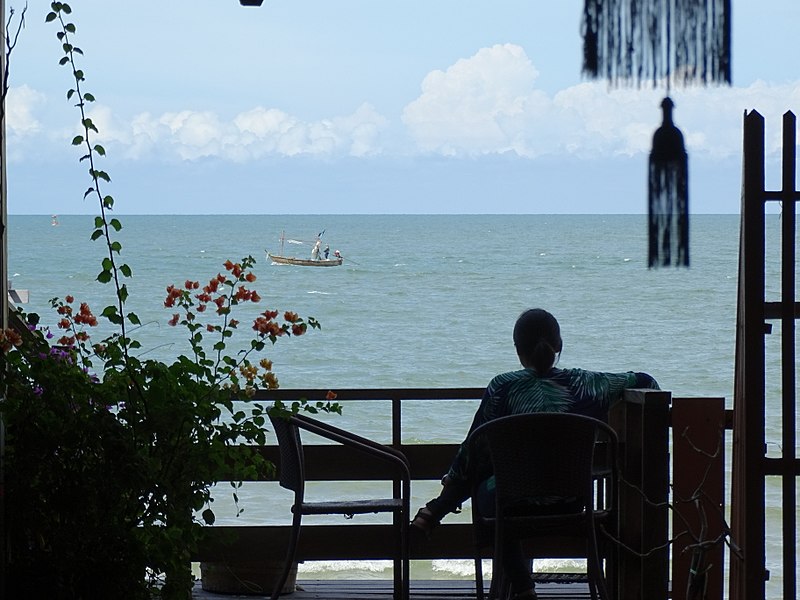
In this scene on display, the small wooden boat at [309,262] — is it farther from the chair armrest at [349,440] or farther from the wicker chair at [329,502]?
the chair armrest at [349,440]

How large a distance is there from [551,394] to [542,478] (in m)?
0.35

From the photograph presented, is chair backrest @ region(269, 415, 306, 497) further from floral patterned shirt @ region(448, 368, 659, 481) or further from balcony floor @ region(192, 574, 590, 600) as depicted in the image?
balcony floor @ region(192, 574, 590, 600)

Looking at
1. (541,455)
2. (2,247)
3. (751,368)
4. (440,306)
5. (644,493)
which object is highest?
(2,247)

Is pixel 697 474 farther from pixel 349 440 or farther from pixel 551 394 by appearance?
pixel 349 440

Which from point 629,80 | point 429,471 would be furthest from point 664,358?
point 629,80

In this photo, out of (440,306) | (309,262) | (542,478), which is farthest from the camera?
(309,262)

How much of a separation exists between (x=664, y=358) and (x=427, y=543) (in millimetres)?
22951

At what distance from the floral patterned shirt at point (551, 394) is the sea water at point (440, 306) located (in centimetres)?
141

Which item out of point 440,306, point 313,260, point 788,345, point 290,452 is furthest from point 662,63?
point 313,260

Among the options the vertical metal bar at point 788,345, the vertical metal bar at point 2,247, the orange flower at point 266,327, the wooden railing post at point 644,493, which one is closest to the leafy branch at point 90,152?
the vertical metal bar at point 2,247

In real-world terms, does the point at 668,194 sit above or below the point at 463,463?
above

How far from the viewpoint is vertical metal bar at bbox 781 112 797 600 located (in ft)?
9.11

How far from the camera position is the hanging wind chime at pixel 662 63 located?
6.16 feet

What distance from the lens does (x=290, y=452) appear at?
138 inches
